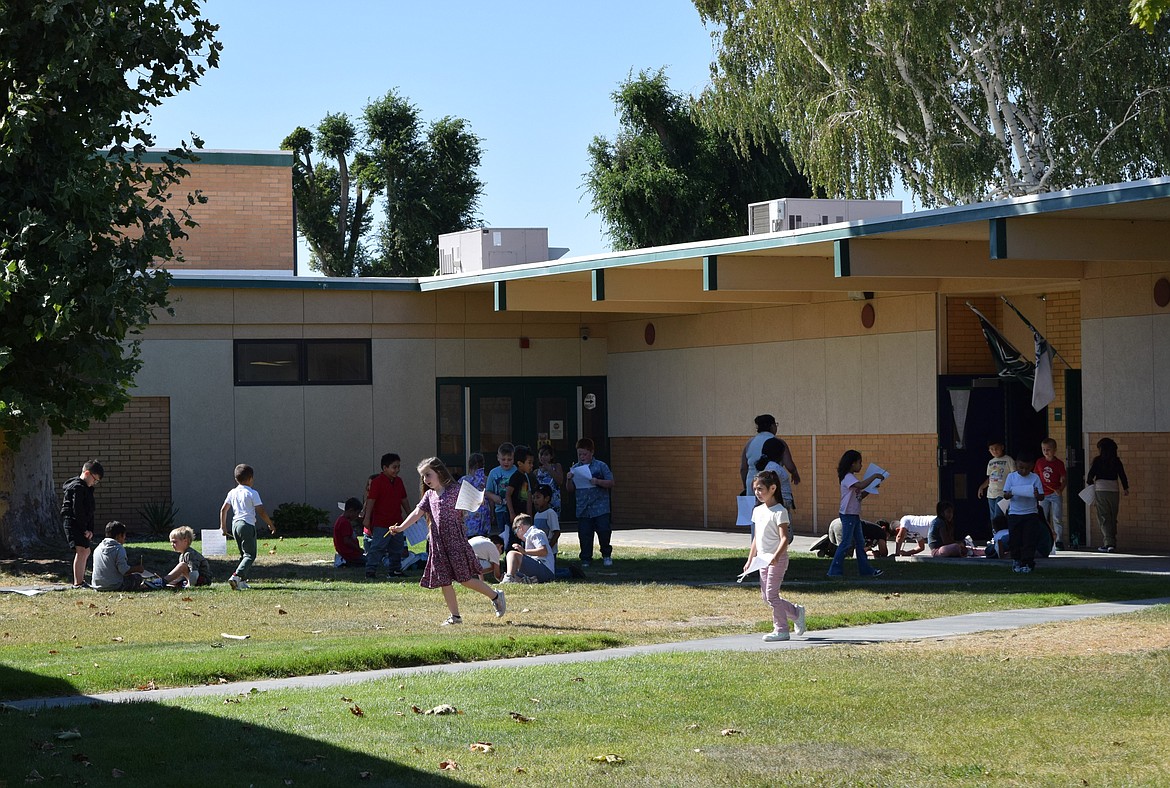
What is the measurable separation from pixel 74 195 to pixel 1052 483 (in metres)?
12.9

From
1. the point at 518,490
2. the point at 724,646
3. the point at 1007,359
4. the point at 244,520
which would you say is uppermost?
the point at 1007,359

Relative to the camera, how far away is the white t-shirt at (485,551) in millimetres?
17391

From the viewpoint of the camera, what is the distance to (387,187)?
61750 mm

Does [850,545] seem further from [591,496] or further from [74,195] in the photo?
[74,195]

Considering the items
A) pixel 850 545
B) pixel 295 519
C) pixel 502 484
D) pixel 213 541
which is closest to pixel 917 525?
pixel 850 545

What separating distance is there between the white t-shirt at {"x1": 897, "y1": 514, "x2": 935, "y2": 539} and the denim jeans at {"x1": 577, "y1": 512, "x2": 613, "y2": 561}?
4188 mm

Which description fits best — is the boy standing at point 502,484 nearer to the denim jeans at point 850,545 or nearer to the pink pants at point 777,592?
→ the denim jeans at point 850,545

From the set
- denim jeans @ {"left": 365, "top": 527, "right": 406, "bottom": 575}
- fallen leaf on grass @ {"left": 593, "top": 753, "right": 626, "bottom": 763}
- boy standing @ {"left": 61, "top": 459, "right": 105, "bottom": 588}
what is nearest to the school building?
denim jeans @ {"left": 365, "top": 527, "right": 406, "bottom": 575}

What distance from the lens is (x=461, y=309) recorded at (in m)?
29.3

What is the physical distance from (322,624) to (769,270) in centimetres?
1034

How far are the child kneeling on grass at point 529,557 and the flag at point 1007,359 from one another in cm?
871

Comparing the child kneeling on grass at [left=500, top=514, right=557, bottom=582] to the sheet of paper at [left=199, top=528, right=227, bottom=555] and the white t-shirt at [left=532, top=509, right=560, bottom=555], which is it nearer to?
the white t-shirt at [left=532, top=509, right=560, bottom=555]

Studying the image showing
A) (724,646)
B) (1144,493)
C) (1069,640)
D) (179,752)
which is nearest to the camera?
(179,752)

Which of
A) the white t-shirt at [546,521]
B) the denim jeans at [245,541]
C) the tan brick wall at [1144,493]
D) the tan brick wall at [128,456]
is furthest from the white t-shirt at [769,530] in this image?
the tan brick wall at [128,456]
